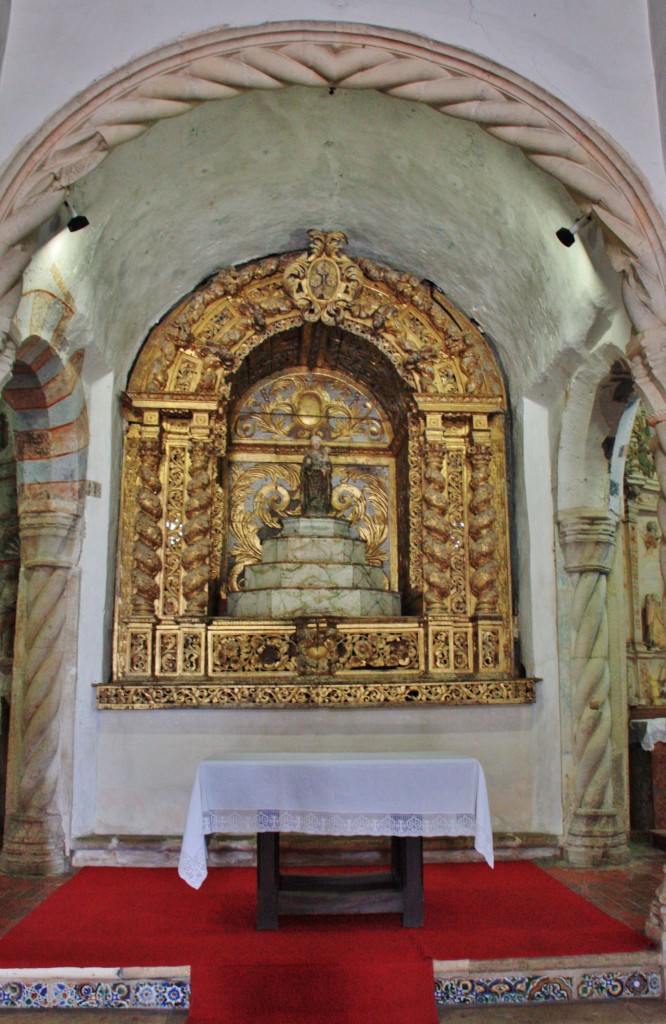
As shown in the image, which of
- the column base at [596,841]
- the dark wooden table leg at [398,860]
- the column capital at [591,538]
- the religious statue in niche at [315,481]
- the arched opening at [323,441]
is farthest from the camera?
the arched opening at [323,441]

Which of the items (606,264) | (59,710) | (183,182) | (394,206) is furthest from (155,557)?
(606,264)

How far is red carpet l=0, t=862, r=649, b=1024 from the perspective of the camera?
13.3 feet

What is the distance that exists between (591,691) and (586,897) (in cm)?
155

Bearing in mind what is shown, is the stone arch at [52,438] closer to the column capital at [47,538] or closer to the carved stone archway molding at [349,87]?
the column capital at [47,538]

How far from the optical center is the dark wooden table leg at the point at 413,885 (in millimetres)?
4738

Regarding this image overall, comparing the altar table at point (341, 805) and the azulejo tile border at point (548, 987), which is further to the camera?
the altar table at point (341, 805)

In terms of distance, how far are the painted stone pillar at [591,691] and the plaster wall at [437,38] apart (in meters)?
2.70

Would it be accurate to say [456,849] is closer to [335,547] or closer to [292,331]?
[335,547]

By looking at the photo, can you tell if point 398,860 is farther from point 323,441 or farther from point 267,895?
point 323,441

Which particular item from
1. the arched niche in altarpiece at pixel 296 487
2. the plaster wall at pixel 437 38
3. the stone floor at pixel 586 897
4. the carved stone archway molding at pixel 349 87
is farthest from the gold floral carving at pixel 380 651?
the plaster wall at pixel 437 38

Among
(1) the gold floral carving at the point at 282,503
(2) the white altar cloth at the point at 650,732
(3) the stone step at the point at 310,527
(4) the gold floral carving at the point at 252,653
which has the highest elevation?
(1) the gold floral carving at the point at 282,503

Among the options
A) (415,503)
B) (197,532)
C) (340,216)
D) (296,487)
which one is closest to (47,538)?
(197,532)

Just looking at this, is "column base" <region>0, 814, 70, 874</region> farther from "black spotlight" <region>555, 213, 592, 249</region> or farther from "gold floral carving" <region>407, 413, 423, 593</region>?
"black spotlight" <region>555, 213, 592, 249</region>

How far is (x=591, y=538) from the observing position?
6695 millimetres
